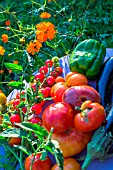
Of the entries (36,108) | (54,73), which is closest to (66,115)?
(36,108)

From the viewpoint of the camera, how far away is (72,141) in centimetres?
148

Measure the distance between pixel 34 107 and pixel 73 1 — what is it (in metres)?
1.58

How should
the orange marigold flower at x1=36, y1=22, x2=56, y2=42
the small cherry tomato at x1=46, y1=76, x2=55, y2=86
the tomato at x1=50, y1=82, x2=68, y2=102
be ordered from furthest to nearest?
the orange marigold flower at x1=36, y1=22, x2=56, y2=42
the small cherry tomato at x1=46, y1=76, x2=55, y2=86
the tomato at x1=50, y1=82, x2=68, y2=102

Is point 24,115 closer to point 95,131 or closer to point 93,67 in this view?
point 95,131

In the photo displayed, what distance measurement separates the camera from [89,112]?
1501mm

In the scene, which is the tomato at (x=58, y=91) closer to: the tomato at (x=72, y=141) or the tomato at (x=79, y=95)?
the tomato at (x=79, y=95)

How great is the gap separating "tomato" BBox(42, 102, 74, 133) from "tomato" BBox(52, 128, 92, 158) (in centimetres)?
2

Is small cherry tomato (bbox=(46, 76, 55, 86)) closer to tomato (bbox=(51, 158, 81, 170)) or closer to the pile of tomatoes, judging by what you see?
the pile of tomatoes

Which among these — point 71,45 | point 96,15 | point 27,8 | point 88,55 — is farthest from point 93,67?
point 27,8

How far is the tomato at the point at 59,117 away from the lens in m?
1.51

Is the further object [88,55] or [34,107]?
[88,55]

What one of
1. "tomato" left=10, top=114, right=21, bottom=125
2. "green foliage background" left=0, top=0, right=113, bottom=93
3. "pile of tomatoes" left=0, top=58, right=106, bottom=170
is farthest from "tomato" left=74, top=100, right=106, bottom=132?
"green foliage background" left=0, top=0, right=113, bottom=93

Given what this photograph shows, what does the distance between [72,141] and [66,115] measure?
102 millimetres

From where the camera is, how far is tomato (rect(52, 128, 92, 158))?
148cm
